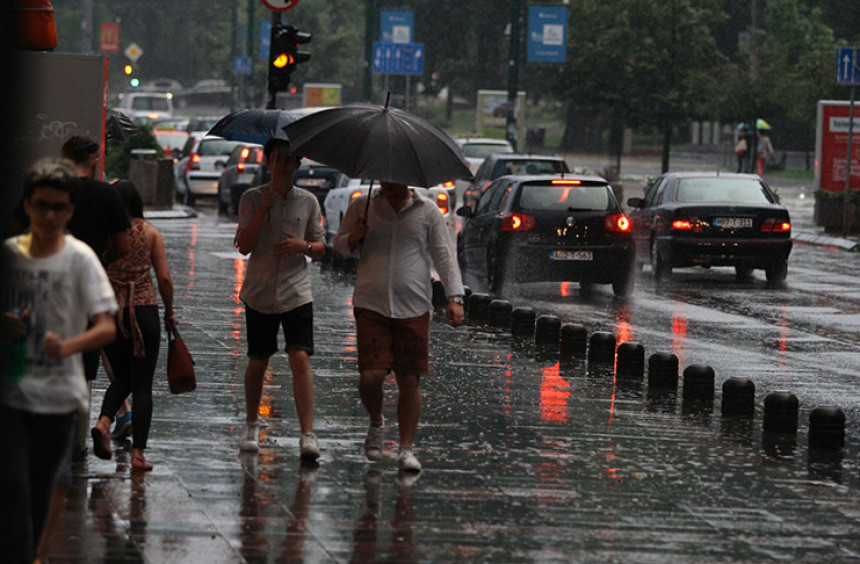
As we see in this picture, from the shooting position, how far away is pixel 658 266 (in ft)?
76.5

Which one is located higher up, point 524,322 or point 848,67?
point 848,67

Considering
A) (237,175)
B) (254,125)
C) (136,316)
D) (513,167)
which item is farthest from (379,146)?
(237,175)

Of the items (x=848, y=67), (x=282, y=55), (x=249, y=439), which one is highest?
(x=848, y=67)

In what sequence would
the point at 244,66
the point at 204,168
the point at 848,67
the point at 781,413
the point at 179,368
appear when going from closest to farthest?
the point at 179,368 → the point at 781,413 → the point at 848,67 → the point at 204,168 → the point at 244,66

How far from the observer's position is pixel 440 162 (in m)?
9.01

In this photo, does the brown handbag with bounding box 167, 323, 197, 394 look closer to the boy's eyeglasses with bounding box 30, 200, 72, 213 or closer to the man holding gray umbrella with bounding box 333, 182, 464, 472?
the man holding gray umbrella with bounding box 333, 182, 464, 472

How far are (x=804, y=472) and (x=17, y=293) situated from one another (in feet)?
16.5

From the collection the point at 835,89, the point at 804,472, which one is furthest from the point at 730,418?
the point at 835,89

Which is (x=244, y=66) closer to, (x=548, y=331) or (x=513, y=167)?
(x=513, y=167)

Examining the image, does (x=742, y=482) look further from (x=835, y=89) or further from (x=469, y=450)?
(x=835, y=89)

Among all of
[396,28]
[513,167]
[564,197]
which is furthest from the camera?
[396,28]

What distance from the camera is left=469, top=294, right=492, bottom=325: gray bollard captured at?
16625 millimetres

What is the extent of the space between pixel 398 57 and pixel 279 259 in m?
45.3

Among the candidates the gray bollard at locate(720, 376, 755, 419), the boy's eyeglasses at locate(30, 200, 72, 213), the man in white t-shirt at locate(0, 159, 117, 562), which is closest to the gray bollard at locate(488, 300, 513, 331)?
the gray bollard at locate(720, 376, 755, 419)
